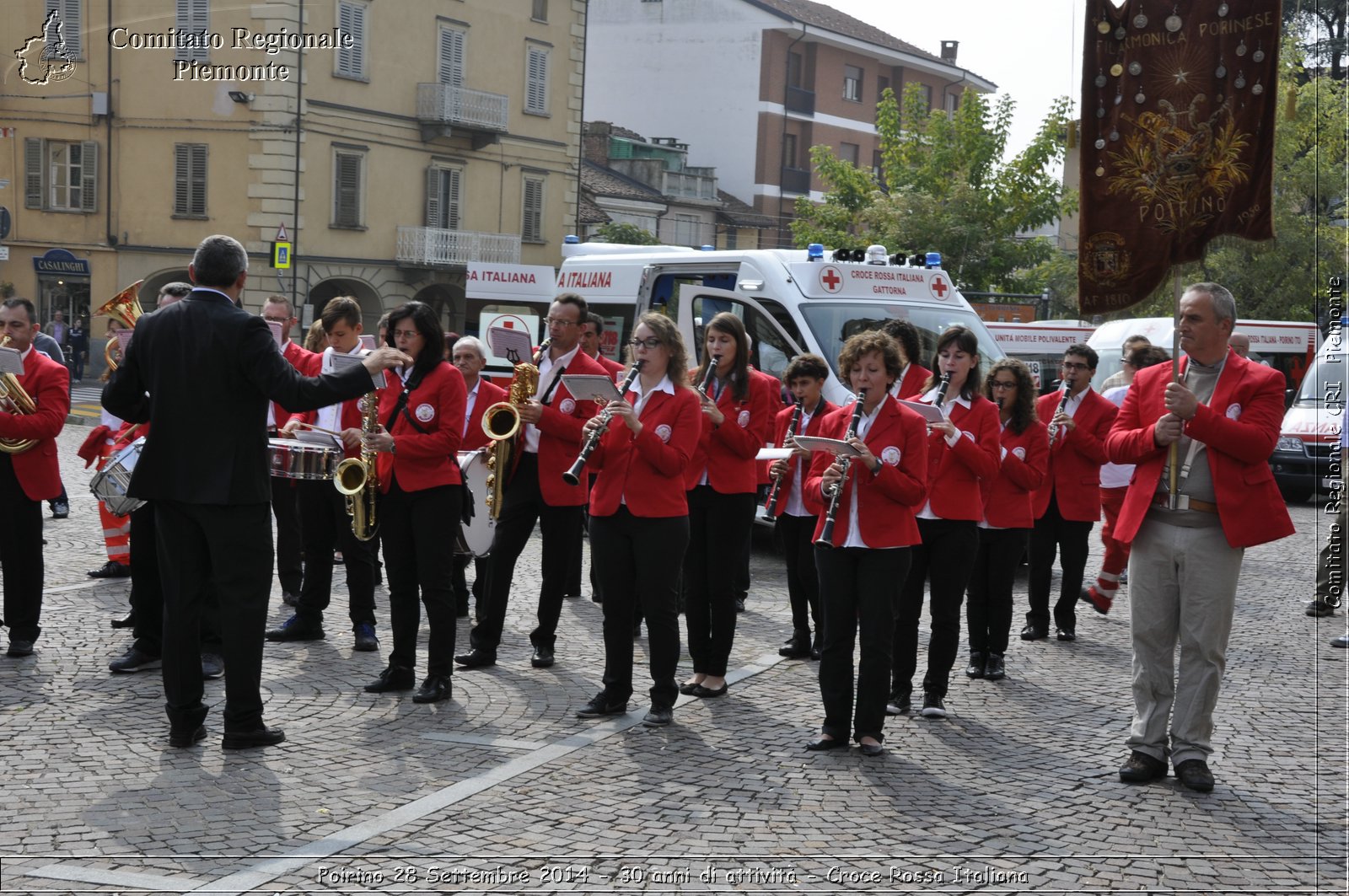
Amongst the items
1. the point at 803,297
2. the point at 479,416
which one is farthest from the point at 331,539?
the point at 803,297

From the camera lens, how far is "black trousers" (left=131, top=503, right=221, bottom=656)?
311 inches

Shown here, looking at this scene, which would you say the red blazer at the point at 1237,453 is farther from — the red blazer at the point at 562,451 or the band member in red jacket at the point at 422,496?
the band member in red jacket at the point at 422,496

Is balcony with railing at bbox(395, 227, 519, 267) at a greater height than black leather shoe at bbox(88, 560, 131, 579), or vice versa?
balcony with railing at bbox(395, 227, 519, 267)

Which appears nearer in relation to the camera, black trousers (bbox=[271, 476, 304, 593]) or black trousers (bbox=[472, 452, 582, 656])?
black trousers (bbox=[472, 452, 582, 656])

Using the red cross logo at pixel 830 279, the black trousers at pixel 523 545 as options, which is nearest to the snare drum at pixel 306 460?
the black trousers at pixel 523 545

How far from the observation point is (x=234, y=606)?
6.38 metres

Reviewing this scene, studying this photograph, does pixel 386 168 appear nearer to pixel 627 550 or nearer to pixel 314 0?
pixel 314 0

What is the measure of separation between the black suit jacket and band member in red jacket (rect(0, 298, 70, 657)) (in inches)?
79.6

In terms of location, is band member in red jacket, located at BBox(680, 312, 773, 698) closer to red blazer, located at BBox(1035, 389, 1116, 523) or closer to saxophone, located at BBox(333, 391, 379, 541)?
saxophone, located at BBox(333, 391, 379, 541)

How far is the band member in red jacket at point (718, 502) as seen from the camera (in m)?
7.91

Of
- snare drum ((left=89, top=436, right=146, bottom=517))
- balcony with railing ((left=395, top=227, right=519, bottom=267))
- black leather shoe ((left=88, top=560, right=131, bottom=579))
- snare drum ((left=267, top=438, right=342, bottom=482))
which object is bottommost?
black leather shoe ((left=88, top=560, right=131, bottom=579))

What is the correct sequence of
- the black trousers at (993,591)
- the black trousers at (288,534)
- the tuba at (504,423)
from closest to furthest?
the tuba at (504,423) < the black trousers at (993,591) < the black trousers at (288,534)

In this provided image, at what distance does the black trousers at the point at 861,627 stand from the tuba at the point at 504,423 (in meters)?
1.95

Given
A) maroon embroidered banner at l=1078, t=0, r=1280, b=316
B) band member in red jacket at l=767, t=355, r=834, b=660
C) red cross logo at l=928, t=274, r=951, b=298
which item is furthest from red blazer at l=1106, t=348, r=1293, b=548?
red cross logo at l=928, t=274, r=951, b=298
